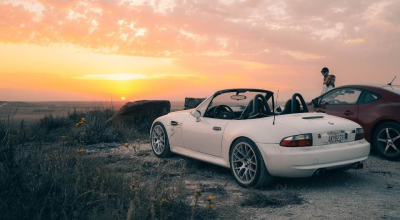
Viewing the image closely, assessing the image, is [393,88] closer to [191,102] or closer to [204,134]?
[204,134]

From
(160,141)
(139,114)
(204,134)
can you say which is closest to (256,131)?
(204,134)

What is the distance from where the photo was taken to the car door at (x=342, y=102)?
8.38 meters

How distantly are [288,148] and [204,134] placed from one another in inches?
66.7

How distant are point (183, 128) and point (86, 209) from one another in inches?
127

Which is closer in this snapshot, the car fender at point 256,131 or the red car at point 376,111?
the car fender at point 256,131

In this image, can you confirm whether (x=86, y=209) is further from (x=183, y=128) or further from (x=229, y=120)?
(x=183, y=128)

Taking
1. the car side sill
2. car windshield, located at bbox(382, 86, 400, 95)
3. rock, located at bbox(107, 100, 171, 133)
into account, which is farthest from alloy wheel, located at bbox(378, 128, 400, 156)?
rock, located at bbox(107, 100, 171, 133)

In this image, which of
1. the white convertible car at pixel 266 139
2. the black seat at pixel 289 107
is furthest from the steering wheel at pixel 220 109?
the black seat at pixel 289 107

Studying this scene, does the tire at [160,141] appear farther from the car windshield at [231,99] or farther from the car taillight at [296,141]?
the car taillight at [296,141]

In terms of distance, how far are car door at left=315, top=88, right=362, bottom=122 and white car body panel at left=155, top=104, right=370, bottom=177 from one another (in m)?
2.81

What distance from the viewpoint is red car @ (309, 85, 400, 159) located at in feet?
25.3

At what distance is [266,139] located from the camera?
520cm

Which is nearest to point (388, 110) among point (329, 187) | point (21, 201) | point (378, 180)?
point (378, 180)

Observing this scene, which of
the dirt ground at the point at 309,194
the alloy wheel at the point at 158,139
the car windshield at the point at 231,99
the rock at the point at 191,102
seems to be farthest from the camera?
the rock at the point at 191,102
